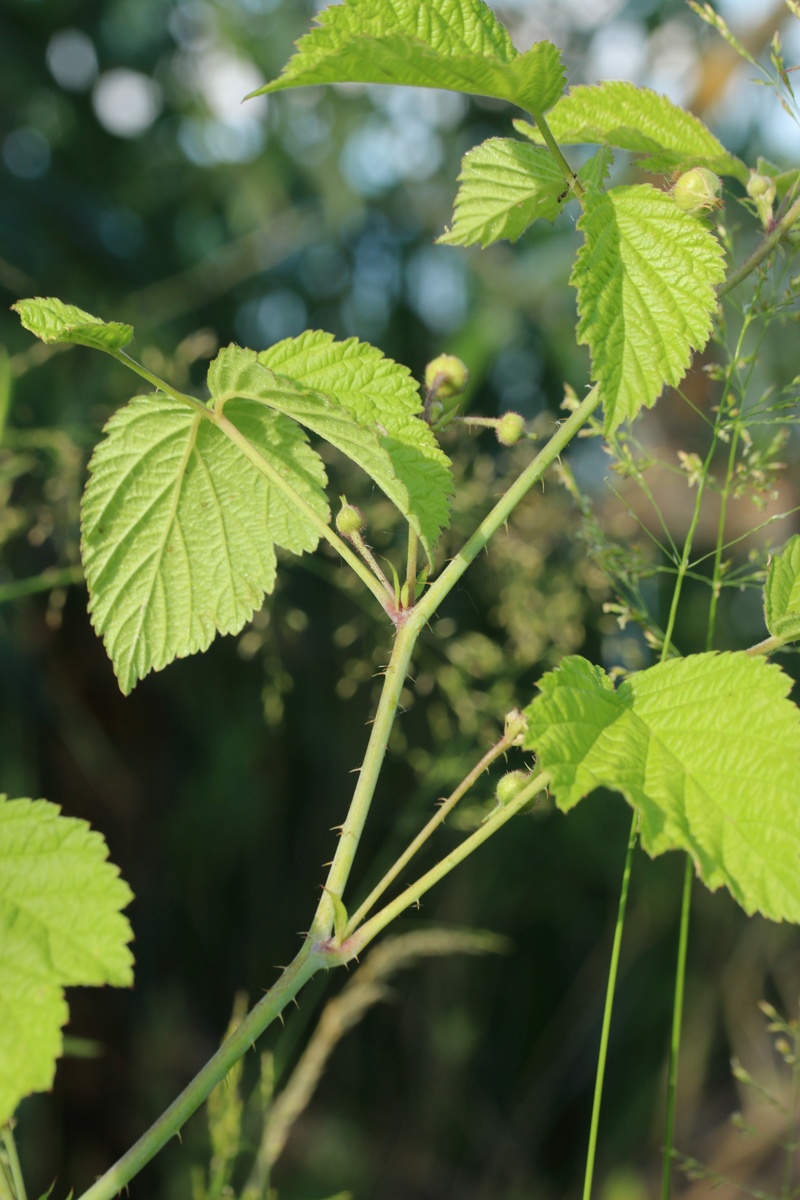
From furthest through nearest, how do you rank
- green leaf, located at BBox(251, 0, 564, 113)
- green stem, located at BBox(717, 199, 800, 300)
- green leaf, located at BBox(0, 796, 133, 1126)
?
green stem, located at BBox(717, 199, 800, 300) < green leaf, located at BBox(251, 0, 564, 113) < green leaf, located at BBox(0, 796, 133, 1126)

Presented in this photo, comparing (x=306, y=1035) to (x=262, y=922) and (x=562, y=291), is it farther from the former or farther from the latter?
(x=562, y=291)

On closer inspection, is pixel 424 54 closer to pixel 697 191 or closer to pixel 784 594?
pixel 697 191

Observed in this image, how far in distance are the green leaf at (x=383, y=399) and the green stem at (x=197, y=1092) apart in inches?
11.3

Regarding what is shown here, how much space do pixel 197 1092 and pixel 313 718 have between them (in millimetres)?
1868

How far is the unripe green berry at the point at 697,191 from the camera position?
69cm

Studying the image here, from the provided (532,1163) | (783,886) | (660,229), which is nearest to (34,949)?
(783,886)

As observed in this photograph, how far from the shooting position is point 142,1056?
95.7 inches

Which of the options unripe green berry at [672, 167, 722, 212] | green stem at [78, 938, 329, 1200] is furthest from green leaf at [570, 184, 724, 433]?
green stem at [78, 938, 329, 1200]

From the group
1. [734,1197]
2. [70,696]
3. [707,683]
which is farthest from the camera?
[734,1197]

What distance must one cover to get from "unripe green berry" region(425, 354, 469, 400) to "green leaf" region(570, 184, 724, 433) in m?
0.12

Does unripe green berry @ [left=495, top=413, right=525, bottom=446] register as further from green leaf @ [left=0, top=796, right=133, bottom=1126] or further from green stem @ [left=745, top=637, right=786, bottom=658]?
green leaf @ [left=0, top=796, right=133, bottom=1126]

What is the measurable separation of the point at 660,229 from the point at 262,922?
2097mm

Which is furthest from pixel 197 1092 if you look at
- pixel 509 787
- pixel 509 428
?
pixel 509 428

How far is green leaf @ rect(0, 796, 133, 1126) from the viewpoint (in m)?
0.50
